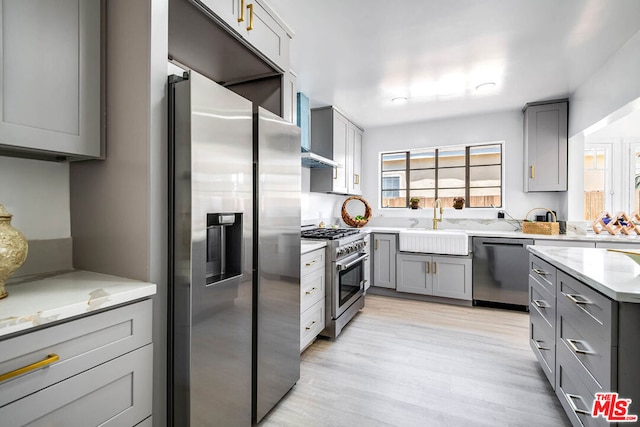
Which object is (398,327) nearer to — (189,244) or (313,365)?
(313,365)

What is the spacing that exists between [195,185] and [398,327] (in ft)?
8.52

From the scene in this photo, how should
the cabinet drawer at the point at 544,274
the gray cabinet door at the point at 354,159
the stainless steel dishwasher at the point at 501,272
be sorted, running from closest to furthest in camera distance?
the cabinet drawer at the point at 544,274
the stainless steel dishwasher at the point at 501,272
the gray cabinet door at the point at 354,159

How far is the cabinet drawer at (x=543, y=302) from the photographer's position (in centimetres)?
181

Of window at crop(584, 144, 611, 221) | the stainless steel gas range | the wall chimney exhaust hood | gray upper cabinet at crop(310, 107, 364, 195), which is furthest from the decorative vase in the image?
window at crop(584, 144, 611, 221)

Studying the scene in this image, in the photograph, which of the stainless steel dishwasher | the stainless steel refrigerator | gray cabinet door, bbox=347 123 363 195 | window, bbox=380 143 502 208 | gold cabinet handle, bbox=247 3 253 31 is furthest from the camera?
gray cabinet door, bbox=347 123 363 195

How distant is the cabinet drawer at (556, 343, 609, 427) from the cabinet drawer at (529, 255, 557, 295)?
342mm

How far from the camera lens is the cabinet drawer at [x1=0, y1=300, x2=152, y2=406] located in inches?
31.5

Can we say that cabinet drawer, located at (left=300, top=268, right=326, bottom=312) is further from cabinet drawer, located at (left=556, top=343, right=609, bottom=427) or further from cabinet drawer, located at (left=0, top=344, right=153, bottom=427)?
cabinet drawer, located at (left=556, top=343, right=609, bottom=427)

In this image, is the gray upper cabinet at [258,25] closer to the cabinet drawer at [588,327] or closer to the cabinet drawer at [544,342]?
the cabinet drawer at [588,327]

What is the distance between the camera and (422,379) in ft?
6.99

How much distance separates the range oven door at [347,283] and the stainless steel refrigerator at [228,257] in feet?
2.79

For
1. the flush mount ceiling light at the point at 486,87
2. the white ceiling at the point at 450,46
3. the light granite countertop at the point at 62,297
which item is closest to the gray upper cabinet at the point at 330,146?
the white ceiling at the point at 450,46

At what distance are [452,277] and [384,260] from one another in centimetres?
89
